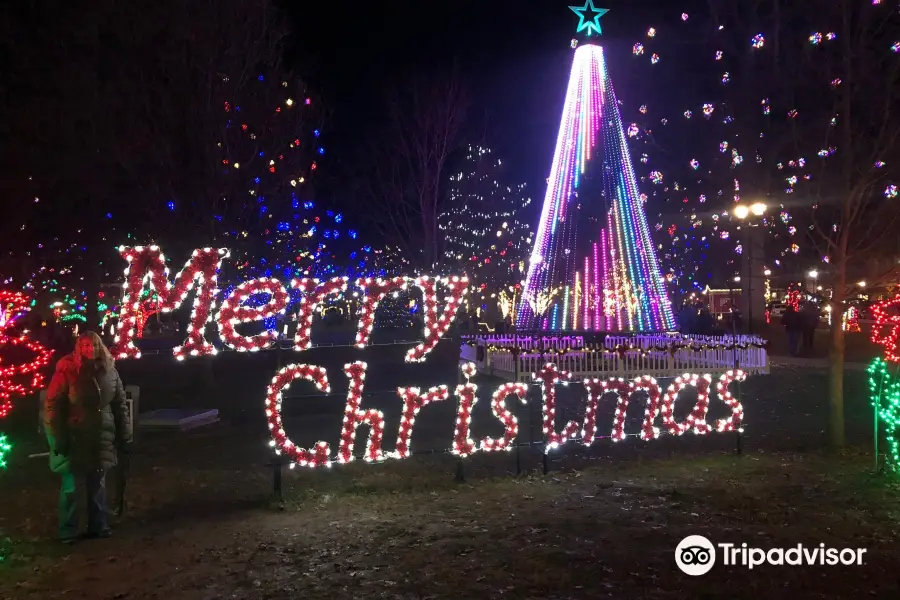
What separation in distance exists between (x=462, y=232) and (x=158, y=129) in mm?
28738

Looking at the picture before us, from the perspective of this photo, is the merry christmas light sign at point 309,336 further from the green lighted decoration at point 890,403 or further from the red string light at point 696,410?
the green lighted decoration at point 890,403

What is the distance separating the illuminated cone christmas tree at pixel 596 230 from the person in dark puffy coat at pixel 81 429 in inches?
573

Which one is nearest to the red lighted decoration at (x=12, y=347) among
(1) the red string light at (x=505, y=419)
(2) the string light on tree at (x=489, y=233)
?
(1) the red string light at (x=505, y=419)

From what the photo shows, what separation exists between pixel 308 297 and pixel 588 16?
13.6m

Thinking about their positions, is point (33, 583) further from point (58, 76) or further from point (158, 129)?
point (158, 129)

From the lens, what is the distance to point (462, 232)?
44500 millimetres

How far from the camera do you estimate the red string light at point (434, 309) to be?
8.97 metres

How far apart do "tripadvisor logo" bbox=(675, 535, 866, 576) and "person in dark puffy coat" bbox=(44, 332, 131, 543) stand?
5804mm

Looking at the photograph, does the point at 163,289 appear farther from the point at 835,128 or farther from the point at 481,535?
the point at 835,128

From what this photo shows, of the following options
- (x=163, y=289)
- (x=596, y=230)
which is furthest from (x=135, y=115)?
(x=596, y=230)

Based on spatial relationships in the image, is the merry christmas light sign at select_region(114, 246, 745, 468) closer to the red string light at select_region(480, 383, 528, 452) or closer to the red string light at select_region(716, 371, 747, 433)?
the red string light at select_region(480, 383, 528, 452)

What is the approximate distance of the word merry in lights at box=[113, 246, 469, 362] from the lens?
321 inches

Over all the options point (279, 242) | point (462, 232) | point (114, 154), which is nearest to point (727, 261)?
point (462, 232)

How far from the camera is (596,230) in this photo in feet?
66.2
